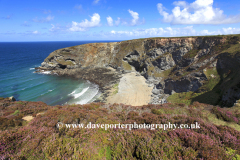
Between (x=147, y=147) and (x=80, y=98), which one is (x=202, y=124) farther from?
(x=80, y=98)

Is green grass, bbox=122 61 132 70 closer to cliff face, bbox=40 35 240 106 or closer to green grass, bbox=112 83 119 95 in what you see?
cliff face, bbox=40 35 240 106

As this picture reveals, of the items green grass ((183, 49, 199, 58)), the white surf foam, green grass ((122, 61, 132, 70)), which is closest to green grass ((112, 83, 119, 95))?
the white surf foam

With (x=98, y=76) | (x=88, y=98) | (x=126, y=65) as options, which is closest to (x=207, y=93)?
(x=88, y=98)

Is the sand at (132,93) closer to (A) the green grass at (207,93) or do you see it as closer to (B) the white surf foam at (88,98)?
(B) the white surf foam at (88,98)

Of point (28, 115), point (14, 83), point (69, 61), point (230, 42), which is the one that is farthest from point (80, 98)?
point (230, 42)

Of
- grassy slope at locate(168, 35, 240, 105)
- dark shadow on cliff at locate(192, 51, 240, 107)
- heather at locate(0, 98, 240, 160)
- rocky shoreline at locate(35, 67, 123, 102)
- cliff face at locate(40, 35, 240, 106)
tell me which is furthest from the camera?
rocky shoreline at locate(35, 67, 123, 102)

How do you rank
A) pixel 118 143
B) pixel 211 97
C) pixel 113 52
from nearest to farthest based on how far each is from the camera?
pixel 118 143 → pixel 211 97 → pixel 113 52
